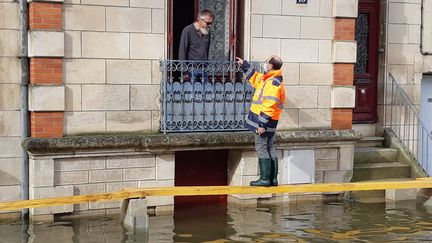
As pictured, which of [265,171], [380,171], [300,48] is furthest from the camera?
[380,171]

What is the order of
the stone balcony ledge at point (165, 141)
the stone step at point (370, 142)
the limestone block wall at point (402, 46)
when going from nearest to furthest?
the stone balcony ledge at point (165, 141), the stone step at point (370, 142), the limestone block wall at point (402, 46)

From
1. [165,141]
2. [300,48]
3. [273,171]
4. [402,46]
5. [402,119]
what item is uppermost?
[402,46]

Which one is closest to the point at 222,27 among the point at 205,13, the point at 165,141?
the point at 205,13

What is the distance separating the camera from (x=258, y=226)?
1002 centimetres

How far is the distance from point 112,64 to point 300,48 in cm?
313

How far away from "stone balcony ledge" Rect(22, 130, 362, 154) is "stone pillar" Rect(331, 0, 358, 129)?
16.8 inches

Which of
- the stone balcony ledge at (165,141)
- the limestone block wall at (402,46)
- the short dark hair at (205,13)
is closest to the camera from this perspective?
the stone balcony ledge at (165,141)

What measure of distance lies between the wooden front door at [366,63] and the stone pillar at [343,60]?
148cm

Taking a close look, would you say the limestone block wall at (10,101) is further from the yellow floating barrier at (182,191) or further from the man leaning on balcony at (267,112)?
the man leaning on balcony at (267,112)

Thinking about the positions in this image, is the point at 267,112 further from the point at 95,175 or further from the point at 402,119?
the point at 402,119

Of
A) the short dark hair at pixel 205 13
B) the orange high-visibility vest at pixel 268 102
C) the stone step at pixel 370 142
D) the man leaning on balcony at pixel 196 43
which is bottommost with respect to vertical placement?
the stone step at pixel 370 142

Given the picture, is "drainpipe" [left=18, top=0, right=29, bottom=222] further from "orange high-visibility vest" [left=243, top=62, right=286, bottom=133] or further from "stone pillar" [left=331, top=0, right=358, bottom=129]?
"stone pillar" [left=331, top=0, right=358, bottom=129]

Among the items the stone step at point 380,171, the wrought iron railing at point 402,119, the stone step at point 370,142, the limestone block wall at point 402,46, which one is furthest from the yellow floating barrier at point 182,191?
the limestone block wall at point 402,46

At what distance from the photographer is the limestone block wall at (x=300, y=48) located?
11.4m
